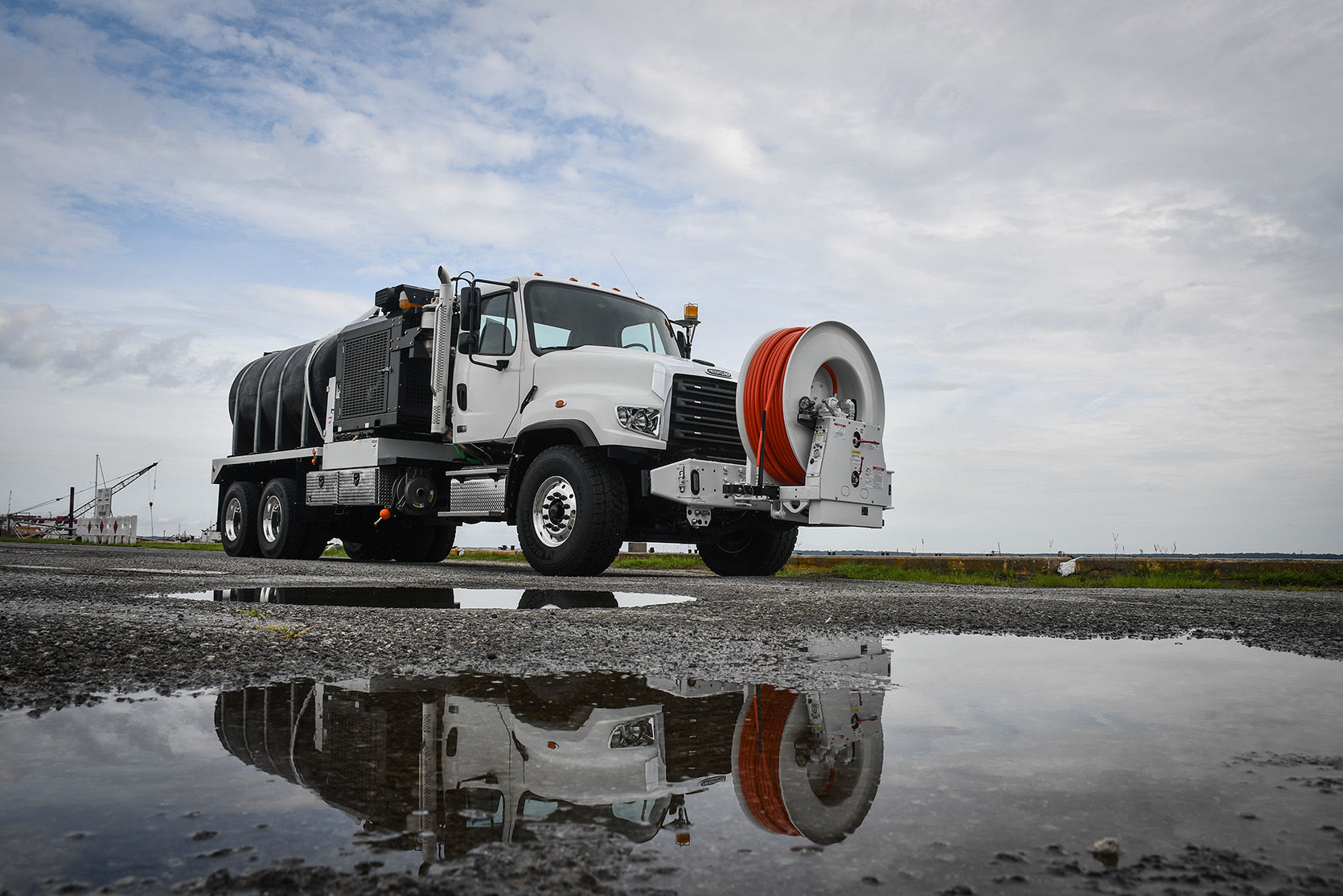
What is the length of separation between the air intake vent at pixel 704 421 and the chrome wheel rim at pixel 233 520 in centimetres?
862

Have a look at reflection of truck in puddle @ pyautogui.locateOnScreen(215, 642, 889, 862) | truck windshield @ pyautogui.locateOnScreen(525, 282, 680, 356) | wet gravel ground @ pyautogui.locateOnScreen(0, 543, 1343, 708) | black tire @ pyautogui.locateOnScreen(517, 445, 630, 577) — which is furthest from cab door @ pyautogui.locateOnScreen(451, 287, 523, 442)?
reflection of truck in puddle @ pyautogui.locateOnScreen(215, 642, 889, 862)

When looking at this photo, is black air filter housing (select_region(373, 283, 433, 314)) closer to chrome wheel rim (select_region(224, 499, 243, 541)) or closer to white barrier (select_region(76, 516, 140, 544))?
chrome wheel rim (select_region(224, 499, 243, 541))

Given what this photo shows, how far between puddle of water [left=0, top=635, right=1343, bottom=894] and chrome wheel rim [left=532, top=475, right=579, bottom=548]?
5915 mm

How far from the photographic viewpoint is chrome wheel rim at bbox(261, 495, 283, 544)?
1318 cm

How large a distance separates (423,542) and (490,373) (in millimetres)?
4904

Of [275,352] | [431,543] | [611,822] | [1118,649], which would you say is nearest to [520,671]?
[611,822]

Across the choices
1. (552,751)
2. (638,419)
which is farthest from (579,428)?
(552,751)

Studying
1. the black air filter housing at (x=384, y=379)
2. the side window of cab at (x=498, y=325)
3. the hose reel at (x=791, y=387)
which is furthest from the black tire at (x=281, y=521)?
the hose reel at (x=791, y=387)

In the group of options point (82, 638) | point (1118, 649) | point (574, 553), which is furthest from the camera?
point (574, 553)

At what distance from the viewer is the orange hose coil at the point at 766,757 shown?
58.5 inches

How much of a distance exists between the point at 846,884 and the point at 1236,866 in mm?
571

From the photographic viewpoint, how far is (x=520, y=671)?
284cm

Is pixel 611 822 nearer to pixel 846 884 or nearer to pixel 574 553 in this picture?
pixel 846 884

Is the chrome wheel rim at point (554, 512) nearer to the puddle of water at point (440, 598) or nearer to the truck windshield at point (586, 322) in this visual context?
the truck windshield at point (586, 322)
